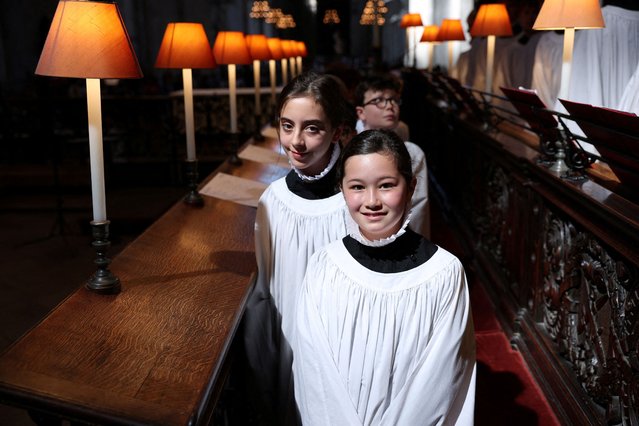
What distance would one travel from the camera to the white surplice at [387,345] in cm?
173

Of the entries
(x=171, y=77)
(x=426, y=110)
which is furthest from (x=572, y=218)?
(x=171, y=77)

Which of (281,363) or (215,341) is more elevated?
(215,341)

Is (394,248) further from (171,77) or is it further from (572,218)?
(171,77)

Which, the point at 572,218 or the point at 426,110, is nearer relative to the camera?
the point at 572,218

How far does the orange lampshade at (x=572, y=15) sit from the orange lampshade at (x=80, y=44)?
2298 millimetres

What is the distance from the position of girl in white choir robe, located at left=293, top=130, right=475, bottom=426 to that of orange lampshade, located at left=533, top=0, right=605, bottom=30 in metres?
1.99

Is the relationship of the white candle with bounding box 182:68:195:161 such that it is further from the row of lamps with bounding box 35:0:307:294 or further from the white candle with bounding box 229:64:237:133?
the row of lamps with bounding box 35:0:307:294

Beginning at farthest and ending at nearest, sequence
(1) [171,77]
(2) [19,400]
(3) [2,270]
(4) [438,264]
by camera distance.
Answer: (1) [171,77], (3) [2,270], (4) [438,264], (2) [19,400]

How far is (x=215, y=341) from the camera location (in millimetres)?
1871

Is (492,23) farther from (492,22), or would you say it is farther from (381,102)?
(381,102)

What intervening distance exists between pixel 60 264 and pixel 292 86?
5.20 m

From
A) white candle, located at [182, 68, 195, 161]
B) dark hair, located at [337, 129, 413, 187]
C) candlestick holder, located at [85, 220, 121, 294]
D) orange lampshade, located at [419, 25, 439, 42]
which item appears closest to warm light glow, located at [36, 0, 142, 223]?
candlestick holder, located at [85, 220, 121, 294]

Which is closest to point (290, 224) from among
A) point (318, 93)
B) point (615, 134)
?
point (318, 93)

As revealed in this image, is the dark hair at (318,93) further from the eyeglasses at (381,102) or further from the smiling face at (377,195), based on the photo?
the eyeglasses at (381,102)
